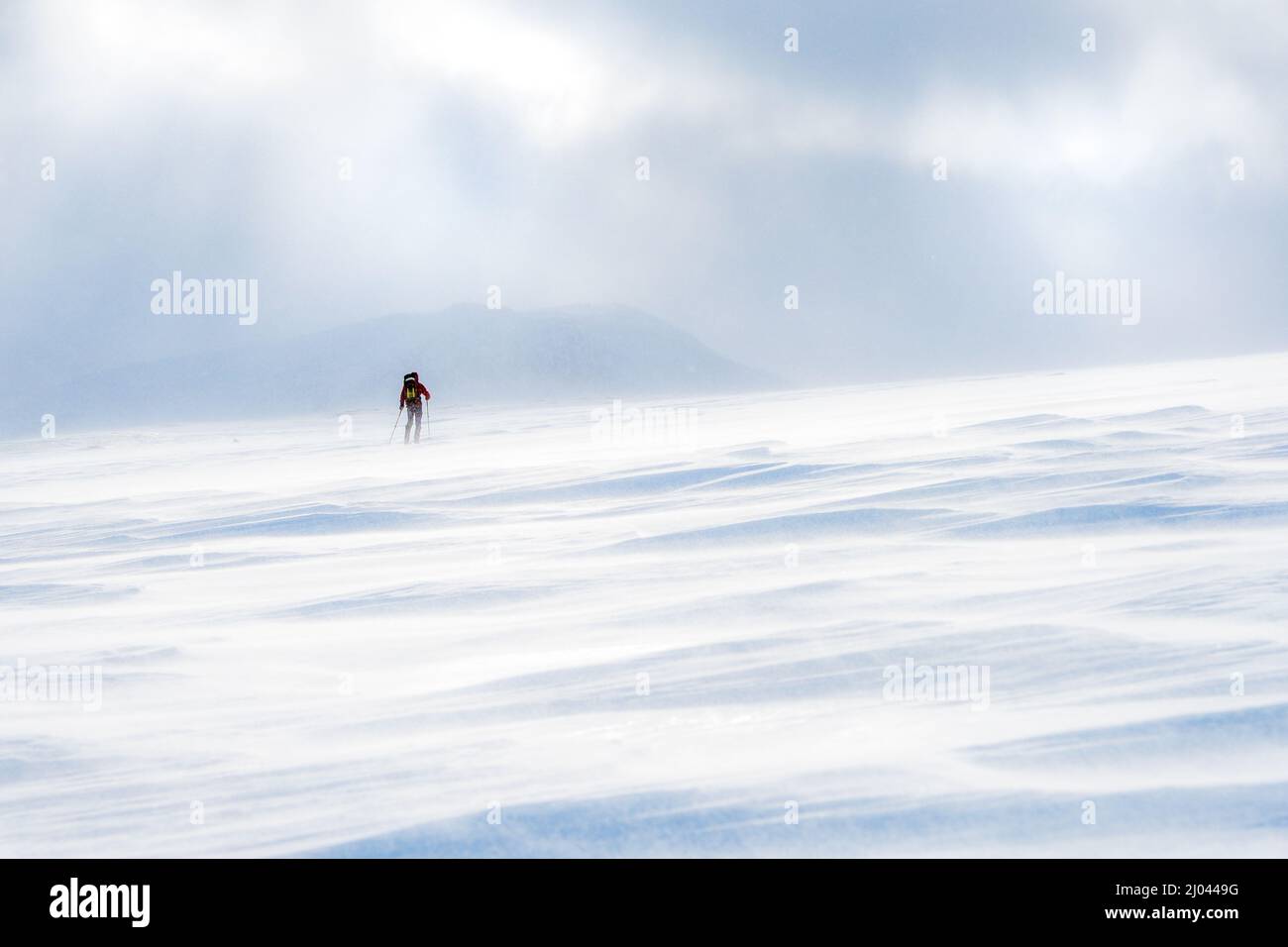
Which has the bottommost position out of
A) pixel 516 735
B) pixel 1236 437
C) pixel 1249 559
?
pixel 516 735

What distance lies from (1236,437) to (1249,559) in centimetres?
670

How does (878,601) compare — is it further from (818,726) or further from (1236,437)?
(1236,437)

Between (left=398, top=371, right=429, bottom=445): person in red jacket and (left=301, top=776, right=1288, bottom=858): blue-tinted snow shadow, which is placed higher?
(left=398, top=371, right=429, bottom=445): person in red jacket

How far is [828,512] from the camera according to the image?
398 inches

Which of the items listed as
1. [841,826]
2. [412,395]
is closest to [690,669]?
[841,826]

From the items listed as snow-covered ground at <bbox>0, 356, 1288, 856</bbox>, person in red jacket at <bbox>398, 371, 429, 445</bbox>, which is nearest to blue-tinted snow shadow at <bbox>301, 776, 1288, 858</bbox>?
snow-covered ground at <bbox>0, 356, 1288, 856</bbox>

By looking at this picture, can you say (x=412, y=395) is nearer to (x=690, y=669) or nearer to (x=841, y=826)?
(x=690, y=669)

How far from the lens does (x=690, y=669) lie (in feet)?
18.6

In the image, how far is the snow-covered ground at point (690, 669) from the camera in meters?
3.96

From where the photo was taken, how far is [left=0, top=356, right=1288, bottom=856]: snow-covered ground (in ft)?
13.0

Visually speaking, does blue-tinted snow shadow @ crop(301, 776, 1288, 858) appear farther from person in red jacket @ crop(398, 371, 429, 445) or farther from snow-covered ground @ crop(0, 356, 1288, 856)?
person in red jacket @ crop(398, 371, 429, 445)

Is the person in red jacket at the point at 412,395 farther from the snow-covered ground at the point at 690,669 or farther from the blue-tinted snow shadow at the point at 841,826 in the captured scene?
the blue-tinted snow shadow at the point at 841,826

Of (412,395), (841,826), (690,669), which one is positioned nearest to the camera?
(841,826)
